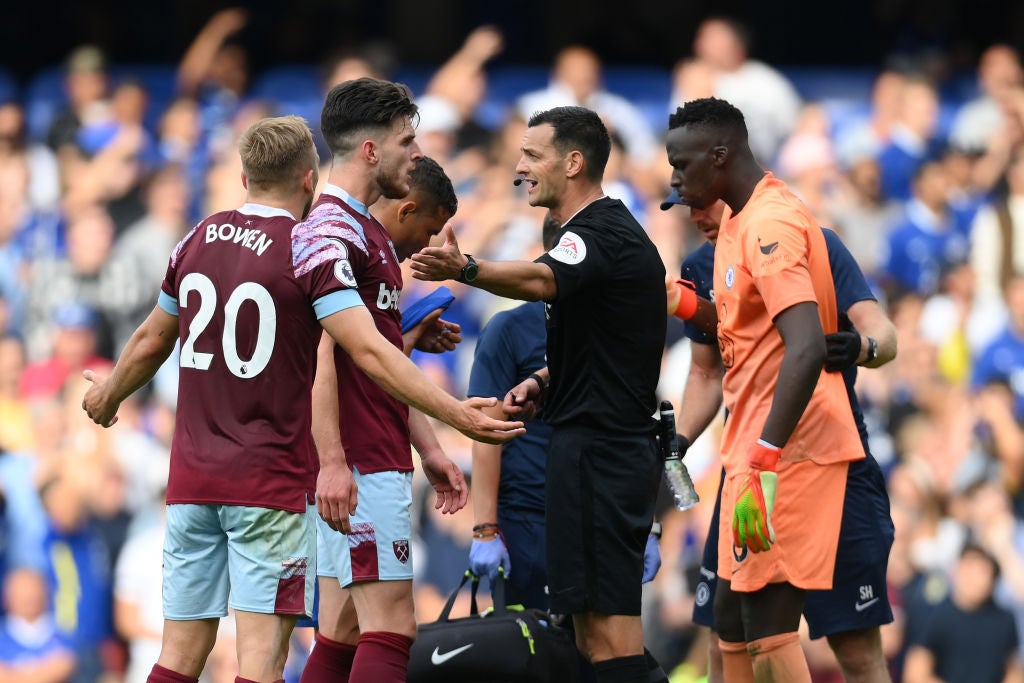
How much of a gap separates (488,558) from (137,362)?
5.43ft

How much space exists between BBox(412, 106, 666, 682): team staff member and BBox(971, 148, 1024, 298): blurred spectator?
6139mm

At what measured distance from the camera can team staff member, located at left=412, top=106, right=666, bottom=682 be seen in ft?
16.5

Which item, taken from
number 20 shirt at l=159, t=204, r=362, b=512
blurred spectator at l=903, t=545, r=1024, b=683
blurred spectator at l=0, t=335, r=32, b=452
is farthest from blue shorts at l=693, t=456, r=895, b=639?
blurred spectator at l=0, t=335, r=32, b=452

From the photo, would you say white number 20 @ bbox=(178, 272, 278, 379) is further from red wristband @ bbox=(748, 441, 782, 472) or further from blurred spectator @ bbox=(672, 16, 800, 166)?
blurred spectator @ bbox=(672, 16, 800, 166)

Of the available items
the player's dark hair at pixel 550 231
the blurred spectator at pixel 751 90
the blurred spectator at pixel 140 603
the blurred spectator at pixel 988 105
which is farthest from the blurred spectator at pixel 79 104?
the player's dark hair at pixel 550 231

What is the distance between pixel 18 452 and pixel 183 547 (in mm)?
6988

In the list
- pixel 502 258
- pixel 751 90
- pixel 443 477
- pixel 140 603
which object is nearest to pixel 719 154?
pixel 443 477

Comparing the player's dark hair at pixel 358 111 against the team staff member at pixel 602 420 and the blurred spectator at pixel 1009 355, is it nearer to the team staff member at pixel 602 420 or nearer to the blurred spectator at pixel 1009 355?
the team staff member at pixel 602 420

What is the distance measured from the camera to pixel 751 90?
37.9 ft

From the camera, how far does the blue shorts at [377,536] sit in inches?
190

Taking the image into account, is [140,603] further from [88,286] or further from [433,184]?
[433,184]

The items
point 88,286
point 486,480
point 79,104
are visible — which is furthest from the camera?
point 79,104

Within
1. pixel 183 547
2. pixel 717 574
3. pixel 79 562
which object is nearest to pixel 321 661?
pixel 183 547

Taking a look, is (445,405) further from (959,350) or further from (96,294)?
(96,294)
